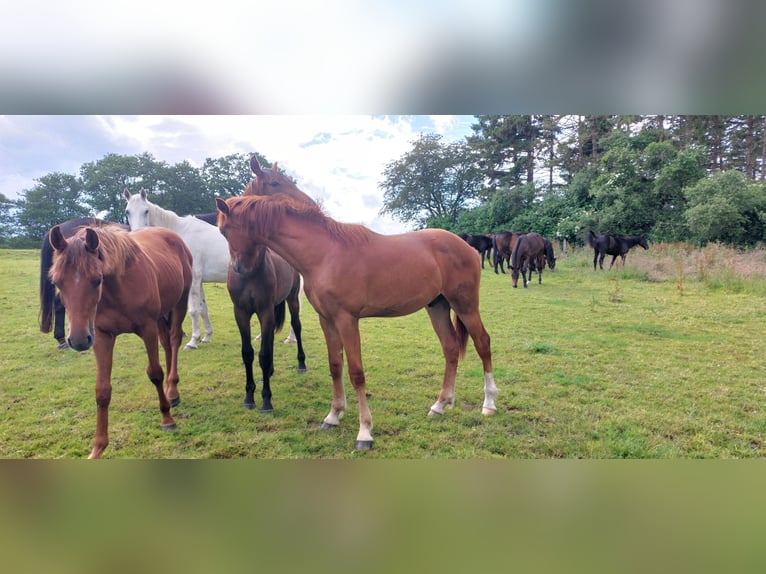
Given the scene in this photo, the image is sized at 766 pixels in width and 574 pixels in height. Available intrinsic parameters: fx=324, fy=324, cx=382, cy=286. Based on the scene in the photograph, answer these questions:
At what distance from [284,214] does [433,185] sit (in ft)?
9.78

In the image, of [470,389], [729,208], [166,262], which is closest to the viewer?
[166,262]

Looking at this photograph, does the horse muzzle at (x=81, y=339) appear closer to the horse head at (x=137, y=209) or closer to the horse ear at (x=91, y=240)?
the horse ear at (x=91, y=240)

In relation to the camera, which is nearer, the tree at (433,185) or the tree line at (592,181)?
the tree line at (592,181)

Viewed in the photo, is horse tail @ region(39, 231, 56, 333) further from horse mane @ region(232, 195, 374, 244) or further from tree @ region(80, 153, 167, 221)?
horse mane @ region(232, 195, 374, 244)

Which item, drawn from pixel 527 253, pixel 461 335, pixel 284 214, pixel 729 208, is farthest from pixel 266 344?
pixel 527 253

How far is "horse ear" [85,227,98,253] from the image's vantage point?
1578mm

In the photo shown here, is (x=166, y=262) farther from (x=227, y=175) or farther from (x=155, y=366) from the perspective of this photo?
(x=227, y=175)

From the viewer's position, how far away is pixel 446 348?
8.79ft

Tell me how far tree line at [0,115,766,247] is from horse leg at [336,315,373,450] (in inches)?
68.0

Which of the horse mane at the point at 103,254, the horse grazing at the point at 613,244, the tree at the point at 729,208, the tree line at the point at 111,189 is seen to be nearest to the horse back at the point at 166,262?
the horse mane at the point at 103,254

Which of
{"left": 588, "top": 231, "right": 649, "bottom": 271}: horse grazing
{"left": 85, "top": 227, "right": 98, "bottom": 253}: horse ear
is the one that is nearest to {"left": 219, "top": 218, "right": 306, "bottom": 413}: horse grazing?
{"left": 85, "top": 227, "right": 98, "bottom": 253}: horse ear

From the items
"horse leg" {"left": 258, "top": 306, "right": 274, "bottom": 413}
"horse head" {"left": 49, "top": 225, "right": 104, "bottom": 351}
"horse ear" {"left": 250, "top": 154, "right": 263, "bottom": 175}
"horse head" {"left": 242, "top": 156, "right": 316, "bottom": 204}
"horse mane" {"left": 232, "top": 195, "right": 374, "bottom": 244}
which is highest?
"horse ear" {"left": 250, "top": 154, "right": 263, "bottom": 175}

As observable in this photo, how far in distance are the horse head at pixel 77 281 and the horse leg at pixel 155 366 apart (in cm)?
50

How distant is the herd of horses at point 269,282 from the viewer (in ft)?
5.63
